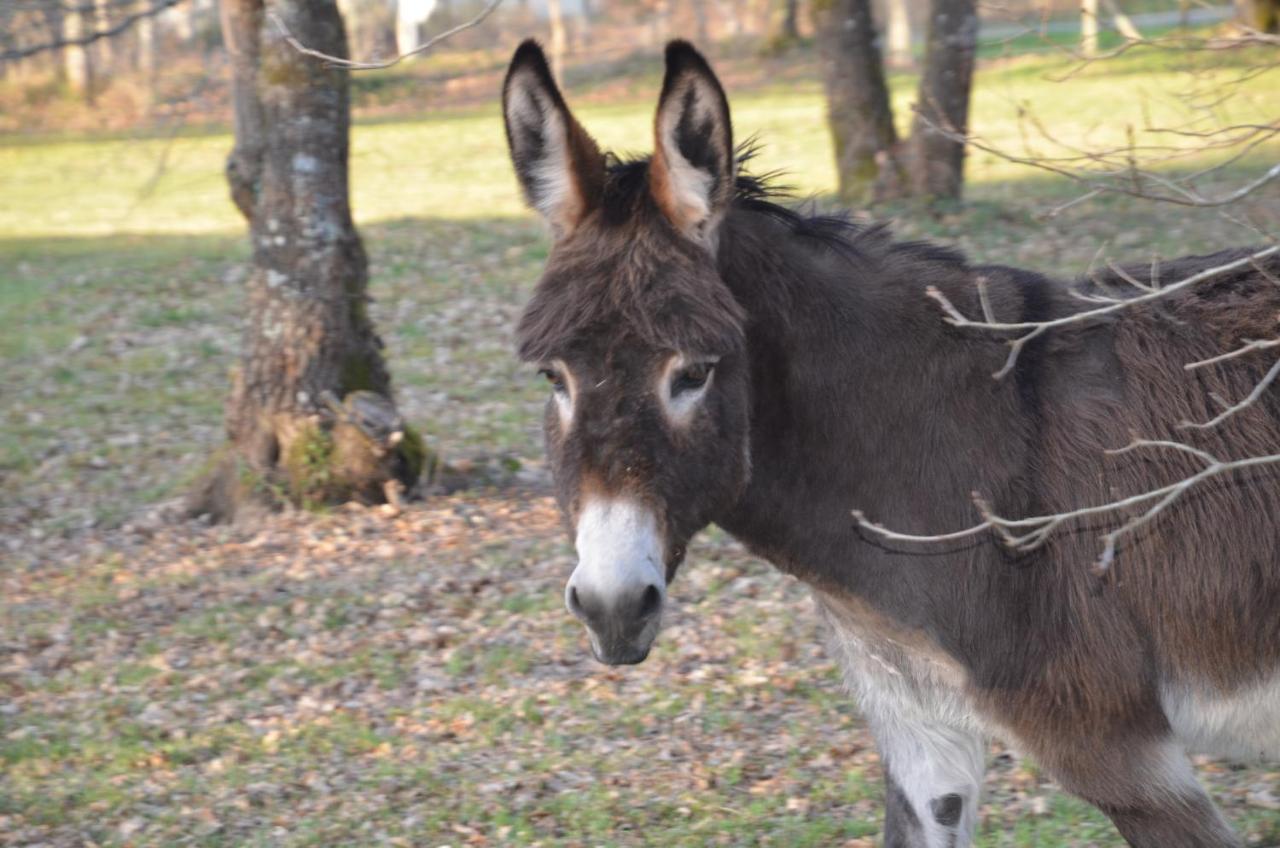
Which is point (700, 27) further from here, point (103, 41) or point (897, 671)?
point (897, 671)

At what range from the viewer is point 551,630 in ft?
20.6

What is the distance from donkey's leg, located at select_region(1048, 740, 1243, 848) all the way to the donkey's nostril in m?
1.10

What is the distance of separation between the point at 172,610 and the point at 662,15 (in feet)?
118

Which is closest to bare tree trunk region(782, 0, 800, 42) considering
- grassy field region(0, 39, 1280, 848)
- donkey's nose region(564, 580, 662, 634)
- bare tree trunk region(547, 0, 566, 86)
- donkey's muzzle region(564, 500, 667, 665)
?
bare tree trunk region(547, 0, 566, 86)

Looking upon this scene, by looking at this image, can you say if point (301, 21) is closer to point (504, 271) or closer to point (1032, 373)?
point (1032, 373)

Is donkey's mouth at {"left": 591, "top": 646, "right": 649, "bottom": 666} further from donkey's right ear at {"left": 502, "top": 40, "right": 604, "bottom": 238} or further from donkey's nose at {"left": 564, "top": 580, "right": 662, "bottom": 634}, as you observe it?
donkey's right ear at {"left": 502, "top": 40, "right": 604, "bottom": 238}

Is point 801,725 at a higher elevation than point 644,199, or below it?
below

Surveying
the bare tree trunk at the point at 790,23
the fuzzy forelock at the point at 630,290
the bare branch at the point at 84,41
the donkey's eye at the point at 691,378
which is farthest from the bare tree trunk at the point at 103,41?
the bare tree trunk at the point at 790,23

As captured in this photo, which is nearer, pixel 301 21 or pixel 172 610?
pixel 172 610

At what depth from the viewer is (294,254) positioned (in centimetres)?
748

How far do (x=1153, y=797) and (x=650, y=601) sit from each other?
51.3 inches

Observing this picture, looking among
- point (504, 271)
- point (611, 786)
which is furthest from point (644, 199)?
point (504, 271)

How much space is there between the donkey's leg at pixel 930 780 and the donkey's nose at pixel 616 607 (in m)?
1.10

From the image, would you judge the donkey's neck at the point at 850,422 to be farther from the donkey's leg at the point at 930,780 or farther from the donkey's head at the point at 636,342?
the donkey's leg at the point at 930,780
